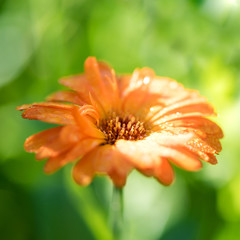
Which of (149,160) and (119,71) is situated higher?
(149,160)

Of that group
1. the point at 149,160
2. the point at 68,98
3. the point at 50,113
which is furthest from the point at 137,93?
the point at 149,160

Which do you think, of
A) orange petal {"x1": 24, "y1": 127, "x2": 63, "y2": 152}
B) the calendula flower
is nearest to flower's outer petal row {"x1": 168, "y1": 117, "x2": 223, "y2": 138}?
the calendula flower

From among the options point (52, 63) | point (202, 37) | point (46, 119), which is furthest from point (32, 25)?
point (46, 119)

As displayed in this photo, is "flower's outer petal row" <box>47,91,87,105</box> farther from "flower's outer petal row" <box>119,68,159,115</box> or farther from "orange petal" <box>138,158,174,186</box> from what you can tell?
"orange petal" <box>138,158,174,186</box>

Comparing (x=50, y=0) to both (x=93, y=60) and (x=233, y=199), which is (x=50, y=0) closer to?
(x=93, y=60)

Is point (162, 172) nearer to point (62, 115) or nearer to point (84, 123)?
point (84, 123)
